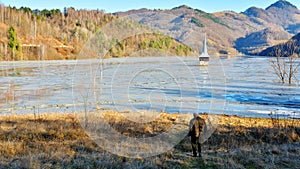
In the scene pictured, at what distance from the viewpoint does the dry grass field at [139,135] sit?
20.5ft

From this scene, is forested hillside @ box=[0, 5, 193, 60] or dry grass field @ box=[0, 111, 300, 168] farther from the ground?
forested hillside @ box=[0, 5, 193, 60]

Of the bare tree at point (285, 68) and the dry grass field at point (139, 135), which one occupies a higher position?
the bare tree at point (285, 68)

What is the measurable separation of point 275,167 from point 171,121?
6611 millimetres

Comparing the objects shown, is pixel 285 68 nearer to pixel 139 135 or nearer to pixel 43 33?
pixel 139 135

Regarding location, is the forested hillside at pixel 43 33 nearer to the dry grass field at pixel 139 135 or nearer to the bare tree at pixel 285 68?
the bare tree at pixel 285 68

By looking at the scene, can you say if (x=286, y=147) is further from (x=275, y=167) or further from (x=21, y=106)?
(x=21, y=106)

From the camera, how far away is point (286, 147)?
783 cm

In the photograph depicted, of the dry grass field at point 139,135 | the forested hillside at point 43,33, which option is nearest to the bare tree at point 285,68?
the dry grass field at point 139,135

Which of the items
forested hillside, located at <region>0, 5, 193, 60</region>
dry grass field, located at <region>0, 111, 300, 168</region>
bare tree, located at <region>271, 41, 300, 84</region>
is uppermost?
forested hillside, located at <region>0, 5, 193, 60</region>

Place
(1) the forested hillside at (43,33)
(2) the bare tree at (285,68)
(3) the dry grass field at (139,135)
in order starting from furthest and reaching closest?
(1) the forested hillside at (43,33), (2) the bare tree at (285,68), (3) the dry grass field at (139,135)

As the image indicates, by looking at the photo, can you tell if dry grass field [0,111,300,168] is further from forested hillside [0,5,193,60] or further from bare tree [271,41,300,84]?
forested hillside [0,5,193,60]

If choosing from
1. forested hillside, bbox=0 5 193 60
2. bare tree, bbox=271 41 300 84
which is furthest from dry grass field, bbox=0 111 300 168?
forested hillside, bbox=0 5 193 60

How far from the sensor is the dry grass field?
6234 millimetres

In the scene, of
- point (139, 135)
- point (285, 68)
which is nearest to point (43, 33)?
point (285, 68)
